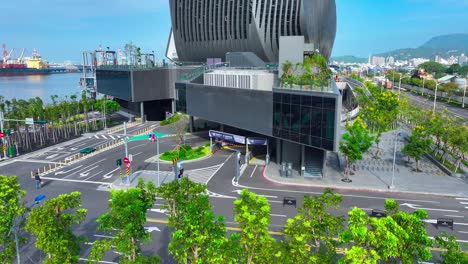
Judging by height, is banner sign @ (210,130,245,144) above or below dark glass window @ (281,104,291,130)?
below

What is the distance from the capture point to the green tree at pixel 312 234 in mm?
15602

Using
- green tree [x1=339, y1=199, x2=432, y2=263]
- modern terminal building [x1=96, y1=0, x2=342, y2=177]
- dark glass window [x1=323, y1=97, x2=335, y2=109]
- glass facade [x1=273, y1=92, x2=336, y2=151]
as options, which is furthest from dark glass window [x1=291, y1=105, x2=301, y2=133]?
green tree [x1=339, y1=199, x2=432, y2=263]

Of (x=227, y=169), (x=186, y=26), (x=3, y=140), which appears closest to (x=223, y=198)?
(x=227, y=169)

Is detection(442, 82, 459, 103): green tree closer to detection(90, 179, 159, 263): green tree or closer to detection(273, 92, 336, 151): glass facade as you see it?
detection(273, 92, 336, 151): glass facade

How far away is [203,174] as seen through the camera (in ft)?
137

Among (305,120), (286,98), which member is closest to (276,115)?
(286,98)

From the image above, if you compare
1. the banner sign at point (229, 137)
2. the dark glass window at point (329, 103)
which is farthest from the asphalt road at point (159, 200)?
the dark glass window at point (329, 103)

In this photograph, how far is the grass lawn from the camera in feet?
159

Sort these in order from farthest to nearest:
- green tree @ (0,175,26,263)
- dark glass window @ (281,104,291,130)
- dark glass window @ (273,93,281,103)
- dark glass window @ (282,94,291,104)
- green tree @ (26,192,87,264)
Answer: dark glass window @ (273,93,281,103) < dark glass window @ (281,104,291,130) < dark glass window @ (282,94,291,104) < green tree @ (0,175,26,263) < green tree @ (26,192,87,264)

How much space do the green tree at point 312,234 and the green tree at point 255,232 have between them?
3.06ft

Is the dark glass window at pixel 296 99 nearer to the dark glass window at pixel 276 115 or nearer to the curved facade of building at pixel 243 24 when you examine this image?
the dark glass window at pixel 276 115

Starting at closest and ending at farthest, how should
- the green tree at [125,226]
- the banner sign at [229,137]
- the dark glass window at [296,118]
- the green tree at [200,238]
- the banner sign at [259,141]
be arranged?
the green tree at [200,238] < the green tree at [125,226] < the dark glass window at [296,118] < the banner sign at [259,141] < the banner sign at [229,137]

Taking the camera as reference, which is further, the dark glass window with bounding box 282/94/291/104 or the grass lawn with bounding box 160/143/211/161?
the grass lawn with bounding box 160/143/211/161

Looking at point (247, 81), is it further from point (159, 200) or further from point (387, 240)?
point (387, 240)
